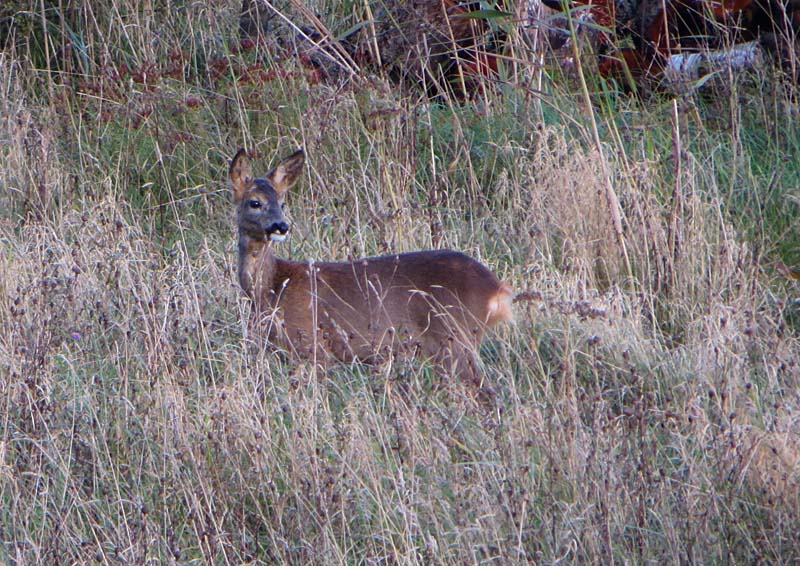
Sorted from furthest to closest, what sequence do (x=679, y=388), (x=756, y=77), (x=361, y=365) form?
(x=756, y=77), (x=361, y=365), (x=679, y=388)

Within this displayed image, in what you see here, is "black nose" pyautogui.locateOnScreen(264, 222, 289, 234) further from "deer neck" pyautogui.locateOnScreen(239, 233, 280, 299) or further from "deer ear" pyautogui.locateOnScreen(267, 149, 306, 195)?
"deer ear" pyautogui.locateOnScreen(267, 149, 306, 195)

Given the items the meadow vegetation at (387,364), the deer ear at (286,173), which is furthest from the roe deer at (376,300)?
the deer ear at (286,173)

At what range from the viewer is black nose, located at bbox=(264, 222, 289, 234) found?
5.07 meters

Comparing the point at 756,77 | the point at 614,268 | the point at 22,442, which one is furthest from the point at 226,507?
the point at 756,77

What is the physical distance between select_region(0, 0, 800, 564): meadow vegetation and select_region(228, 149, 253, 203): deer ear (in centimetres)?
34

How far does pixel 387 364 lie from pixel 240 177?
1526mm

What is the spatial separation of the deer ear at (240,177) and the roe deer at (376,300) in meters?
0.19

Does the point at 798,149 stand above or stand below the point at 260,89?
below

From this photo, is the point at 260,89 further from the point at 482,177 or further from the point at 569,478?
the point at 569,478

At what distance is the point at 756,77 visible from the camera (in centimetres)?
680

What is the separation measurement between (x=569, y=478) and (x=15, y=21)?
18.9ft

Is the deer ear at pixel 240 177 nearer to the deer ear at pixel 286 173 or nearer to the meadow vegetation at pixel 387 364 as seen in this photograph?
the deer ear at pixel 286 173

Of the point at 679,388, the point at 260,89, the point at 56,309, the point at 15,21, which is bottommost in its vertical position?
the point at 679,388

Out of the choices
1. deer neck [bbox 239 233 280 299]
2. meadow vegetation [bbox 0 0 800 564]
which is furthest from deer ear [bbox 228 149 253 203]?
meadow vegetation [bbox 0 0 800 564]
